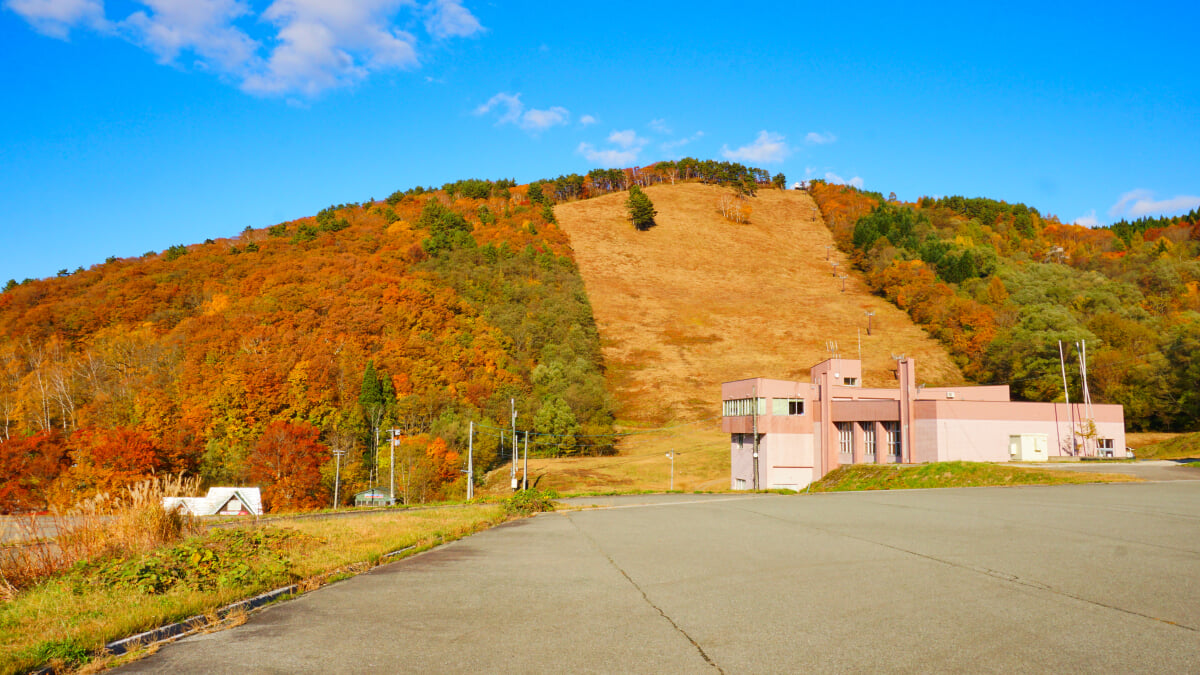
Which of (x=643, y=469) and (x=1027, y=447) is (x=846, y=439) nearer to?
(x=1027, y=447)

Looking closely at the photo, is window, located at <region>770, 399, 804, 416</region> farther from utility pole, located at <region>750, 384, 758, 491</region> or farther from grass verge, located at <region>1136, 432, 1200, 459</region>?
grass verge, located at <region>1136, 432, 1200, 459</region>

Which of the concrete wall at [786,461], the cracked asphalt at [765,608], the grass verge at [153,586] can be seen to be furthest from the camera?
the concrete wall at [786,461]

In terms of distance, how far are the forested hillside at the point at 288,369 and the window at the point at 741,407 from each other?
21978mm

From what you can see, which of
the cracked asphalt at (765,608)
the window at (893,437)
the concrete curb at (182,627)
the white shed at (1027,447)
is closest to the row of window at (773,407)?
the window at (893,437)

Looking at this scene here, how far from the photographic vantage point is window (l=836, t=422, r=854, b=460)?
52.1m

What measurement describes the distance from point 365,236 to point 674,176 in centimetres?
9209

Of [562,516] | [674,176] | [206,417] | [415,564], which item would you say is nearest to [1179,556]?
[415,564]

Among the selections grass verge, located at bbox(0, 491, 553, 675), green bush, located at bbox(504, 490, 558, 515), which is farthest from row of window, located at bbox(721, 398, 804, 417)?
grass verge, located at bbox(0, 491, 553, 675)

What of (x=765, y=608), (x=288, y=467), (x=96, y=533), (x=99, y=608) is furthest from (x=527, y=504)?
(x=288, y=467)

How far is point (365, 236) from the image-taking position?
122 m

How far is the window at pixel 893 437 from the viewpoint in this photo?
163 feet

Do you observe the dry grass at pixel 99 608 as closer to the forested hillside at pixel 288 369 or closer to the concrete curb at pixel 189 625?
the concrete curb at pixel 189 625

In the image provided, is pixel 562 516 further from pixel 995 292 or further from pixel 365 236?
pixel 365 236

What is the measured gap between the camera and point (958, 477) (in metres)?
28.8
